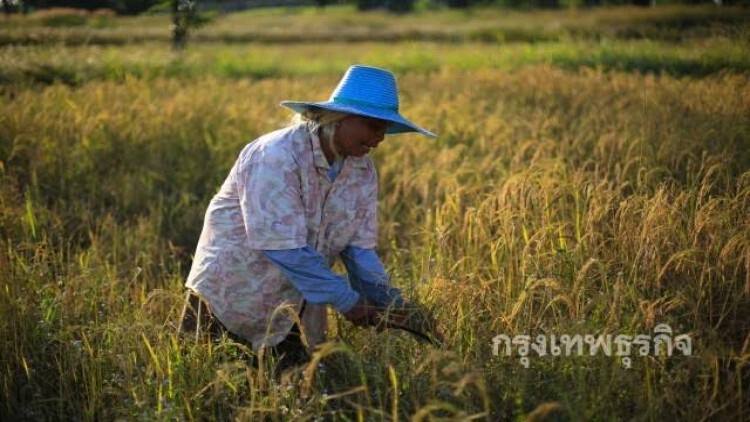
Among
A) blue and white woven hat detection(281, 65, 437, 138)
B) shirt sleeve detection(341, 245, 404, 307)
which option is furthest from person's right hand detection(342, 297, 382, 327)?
blue and white woven hat detection(281, 65, 437, 138)

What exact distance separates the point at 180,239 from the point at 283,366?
6.76 ft

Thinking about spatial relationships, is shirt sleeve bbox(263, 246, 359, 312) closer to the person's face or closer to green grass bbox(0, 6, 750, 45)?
the person's face

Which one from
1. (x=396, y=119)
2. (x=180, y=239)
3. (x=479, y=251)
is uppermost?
(x=396, y=119)

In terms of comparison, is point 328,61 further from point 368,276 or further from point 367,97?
point 367,97

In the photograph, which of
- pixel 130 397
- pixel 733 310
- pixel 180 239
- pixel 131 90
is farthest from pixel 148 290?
pixel 131 90

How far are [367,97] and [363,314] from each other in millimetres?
701

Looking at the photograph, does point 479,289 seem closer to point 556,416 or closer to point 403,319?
point 403,319

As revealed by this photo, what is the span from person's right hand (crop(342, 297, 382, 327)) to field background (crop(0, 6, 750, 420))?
69 millimetres

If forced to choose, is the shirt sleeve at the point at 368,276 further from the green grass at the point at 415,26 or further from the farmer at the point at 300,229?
the green grass at the point at 415,26

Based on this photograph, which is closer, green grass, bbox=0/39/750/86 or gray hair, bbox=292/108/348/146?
gray hair, bbox=292/108/348/146

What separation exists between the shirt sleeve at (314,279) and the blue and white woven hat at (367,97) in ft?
1.58

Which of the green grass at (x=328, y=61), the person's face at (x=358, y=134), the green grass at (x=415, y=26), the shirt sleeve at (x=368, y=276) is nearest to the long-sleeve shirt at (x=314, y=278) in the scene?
the shirt sleeve at (x=368, y=276)

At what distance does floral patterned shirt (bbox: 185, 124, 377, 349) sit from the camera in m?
2.45

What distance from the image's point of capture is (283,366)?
2.86 metres
